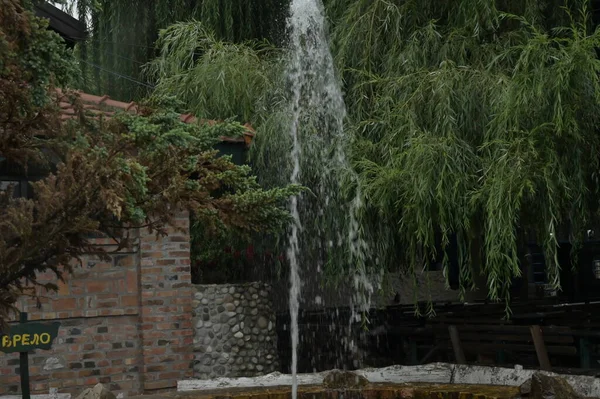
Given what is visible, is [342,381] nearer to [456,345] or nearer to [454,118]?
[456,345]

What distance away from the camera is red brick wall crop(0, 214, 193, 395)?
11.1 meters

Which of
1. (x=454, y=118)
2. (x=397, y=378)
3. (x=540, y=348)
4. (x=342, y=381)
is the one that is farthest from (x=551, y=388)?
(x=454, y=118)

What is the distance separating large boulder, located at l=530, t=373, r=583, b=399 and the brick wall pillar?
4.92 meters

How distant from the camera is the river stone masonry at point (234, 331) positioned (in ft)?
39.5

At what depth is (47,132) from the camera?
6105mm

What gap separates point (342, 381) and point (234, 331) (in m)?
3.19

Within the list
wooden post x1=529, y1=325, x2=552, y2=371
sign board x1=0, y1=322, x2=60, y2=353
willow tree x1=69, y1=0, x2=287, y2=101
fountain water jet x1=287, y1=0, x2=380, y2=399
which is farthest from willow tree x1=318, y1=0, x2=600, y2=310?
sign board x1=0, y1=322, x2=60, y2=353

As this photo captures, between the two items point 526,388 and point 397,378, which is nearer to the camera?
point 526,388

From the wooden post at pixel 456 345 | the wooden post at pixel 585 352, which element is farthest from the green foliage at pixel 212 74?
the wooden post at pixel 585 352

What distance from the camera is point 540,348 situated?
10727 mm

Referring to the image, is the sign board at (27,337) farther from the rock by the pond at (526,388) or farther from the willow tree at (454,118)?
the willow tree at (454,118)

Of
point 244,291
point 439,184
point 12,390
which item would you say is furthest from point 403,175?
point 12,390

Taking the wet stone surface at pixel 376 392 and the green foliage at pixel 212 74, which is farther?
the green foliage at pixel 212 74

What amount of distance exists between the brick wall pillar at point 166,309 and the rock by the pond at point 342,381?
9.60 feet
